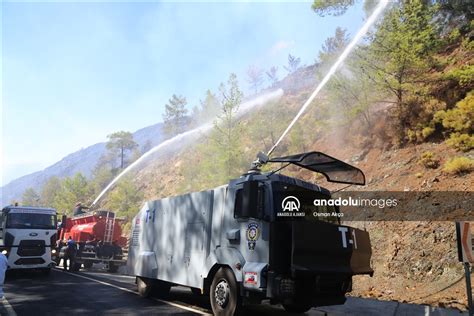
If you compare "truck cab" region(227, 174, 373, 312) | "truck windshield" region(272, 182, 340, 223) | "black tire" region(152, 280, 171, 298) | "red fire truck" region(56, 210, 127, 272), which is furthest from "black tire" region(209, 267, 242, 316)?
"red fire truck" region(56, 210, 127, 272)

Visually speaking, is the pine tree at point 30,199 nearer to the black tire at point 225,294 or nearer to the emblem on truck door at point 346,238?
the black tire at point 225,294

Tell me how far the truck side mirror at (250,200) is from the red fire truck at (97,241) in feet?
44.0

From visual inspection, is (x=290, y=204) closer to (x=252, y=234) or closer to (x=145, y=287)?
(x=252, y=234)

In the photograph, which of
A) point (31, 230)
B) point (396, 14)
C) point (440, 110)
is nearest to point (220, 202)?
point (31, 230)

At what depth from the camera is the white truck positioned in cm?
1445

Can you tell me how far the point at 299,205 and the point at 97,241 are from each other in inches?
613

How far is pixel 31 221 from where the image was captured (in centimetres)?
1557

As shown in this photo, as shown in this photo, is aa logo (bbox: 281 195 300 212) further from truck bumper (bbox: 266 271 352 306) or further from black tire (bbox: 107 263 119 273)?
black tire (bbox: 107 263 119 273)

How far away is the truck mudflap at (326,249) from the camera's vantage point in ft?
20.3

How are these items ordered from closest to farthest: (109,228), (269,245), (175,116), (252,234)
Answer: (269,245), (252,234), (109,228), (175,116)

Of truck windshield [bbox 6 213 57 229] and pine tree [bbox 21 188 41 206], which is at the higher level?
pine tree [bbox 21 188 41 206]

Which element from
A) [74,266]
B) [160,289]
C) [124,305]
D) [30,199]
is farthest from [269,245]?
[30,199]

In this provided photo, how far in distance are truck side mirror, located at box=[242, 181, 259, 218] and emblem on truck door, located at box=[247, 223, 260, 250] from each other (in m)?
0.27

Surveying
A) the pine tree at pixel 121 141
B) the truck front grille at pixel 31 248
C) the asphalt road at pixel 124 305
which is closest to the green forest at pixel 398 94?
the asphalt road at pixel 124 305
